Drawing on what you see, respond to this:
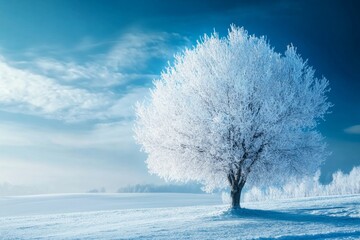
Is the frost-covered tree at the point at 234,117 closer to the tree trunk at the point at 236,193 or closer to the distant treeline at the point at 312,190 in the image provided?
the tree trunk at the point at 236,193

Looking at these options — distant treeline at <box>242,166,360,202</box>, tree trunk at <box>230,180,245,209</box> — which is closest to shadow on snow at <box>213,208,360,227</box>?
tree trunk at <box>230,180,245,209</box>

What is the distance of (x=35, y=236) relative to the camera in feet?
90.5

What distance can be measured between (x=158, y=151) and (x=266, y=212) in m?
10.1

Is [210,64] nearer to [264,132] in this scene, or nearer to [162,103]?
[162,103]

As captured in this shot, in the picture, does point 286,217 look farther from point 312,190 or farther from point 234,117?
point 312,190

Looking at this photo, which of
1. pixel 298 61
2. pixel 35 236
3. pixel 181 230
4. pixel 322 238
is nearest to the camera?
pixel 322 238

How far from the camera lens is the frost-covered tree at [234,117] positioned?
28328 mm

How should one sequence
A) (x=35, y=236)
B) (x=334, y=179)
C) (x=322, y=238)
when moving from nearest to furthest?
(x=322, y=238) → (x=35, y=236) → (x=334, y=179)

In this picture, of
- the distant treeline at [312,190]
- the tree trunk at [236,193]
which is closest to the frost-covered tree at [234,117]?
the tree trunk at [236,193]

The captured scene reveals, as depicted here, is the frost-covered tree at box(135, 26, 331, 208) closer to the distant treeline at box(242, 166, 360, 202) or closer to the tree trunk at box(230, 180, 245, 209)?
the tree trunk at box(230, 180, 245, 209)

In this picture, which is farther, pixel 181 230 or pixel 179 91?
pixel 179 91

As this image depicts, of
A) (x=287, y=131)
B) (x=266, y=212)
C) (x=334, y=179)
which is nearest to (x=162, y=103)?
(x=287, y=131)

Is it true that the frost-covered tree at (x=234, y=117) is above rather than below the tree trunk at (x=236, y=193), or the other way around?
above

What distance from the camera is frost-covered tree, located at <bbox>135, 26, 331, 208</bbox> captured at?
92.9 feet
